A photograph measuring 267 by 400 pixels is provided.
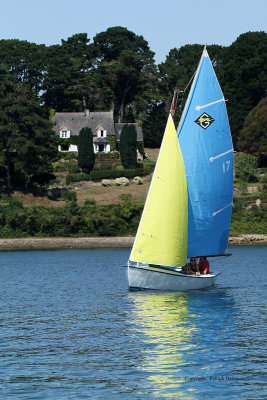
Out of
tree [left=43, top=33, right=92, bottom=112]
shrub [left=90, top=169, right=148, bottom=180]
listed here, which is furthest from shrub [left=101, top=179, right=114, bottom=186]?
tree [left=43, top=33, right=92, bottom=112]

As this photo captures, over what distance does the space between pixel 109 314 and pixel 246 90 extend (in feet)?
372

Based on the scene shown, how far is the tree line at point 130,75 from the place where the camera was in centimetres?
14212

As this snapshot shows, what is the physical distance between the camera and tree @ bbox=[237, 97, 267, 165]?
120 metres

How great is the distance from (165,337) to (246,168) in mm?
80720

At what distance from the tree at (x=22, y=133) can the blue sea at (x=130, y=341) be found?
Result: 157 feet

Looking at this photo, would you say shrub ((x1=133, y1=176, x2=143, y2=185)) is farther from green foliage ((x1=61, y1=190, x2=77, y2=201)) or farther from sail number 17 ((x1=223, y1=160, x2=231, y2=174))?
sail number 17 ((x1=223, y1=160, x2=231, y2=174))

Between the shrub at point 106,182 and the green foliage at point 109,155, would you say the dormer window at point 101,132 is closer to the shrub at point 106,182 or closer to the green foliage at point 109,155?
the green foliage at point 109,155

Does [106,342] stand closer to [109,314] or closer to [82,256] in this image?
[109,314]

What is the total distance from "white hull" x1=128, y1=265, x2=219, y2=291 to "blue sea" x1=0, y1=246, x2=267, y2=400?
1.67 ft

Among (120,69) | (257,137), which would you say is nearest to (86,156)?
(257,137)

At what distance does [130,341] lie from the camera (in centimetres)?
2822

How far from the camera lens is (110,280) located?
168 ft

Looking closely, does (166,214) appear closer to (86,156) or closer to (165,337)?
(165,337)

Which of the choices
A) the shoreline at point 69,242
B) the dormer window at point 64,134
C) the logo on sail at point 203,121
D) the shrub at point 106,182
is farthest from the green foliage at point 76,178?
the logo on sail at point 203,121
